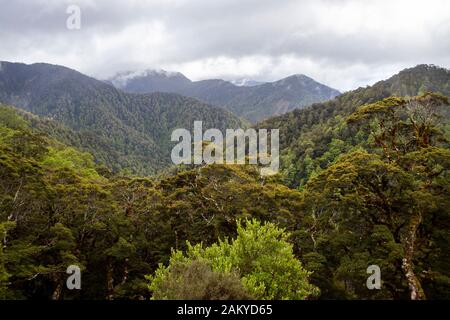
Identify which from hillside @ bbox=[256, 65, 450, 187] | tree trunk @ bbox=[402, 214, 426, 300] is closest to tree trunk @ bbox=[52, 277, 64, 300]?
tree trunk @ bbox=[402, 214, 426, 300]

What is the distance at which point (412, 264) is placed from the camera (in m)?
26.2

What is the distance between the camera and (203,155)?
39.5 m

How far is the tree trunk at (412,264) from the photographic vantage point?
81.2 ft

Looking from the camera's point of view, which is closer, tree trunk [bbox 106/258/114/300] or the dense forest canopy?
the dense forest canopy

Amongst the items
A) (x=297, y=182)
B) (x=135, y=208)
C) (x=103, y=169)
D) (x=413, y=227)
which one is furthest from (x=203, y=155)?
(x=297, y=182)

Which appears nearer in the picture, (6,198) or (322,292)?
(6,198)

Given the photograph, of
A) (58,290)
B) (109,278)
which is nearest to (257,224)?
(109,278)

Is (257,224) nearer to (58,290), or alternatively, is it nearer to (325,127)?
(58,290)

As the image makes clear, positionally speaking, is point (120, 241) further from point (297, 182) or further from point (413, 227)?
point (297, 182)

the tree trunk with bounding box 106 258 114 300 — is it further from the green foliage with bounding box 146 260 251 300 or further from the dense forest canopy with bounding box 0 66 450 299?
the green foliage with bounding box 146 260 251 300

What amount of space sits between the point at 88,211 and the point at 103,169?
64.1 m

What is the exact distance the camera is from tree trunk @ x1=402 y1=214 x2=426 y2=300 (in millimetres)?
24747

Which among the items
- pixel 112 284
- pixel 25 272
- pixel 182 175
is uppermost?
pixel 182 175

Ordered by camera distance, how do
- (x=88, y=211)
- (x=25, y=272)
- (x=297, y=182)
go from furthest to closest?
(x=297, y=182), (x=88, y=211), (x=25, y=272)
